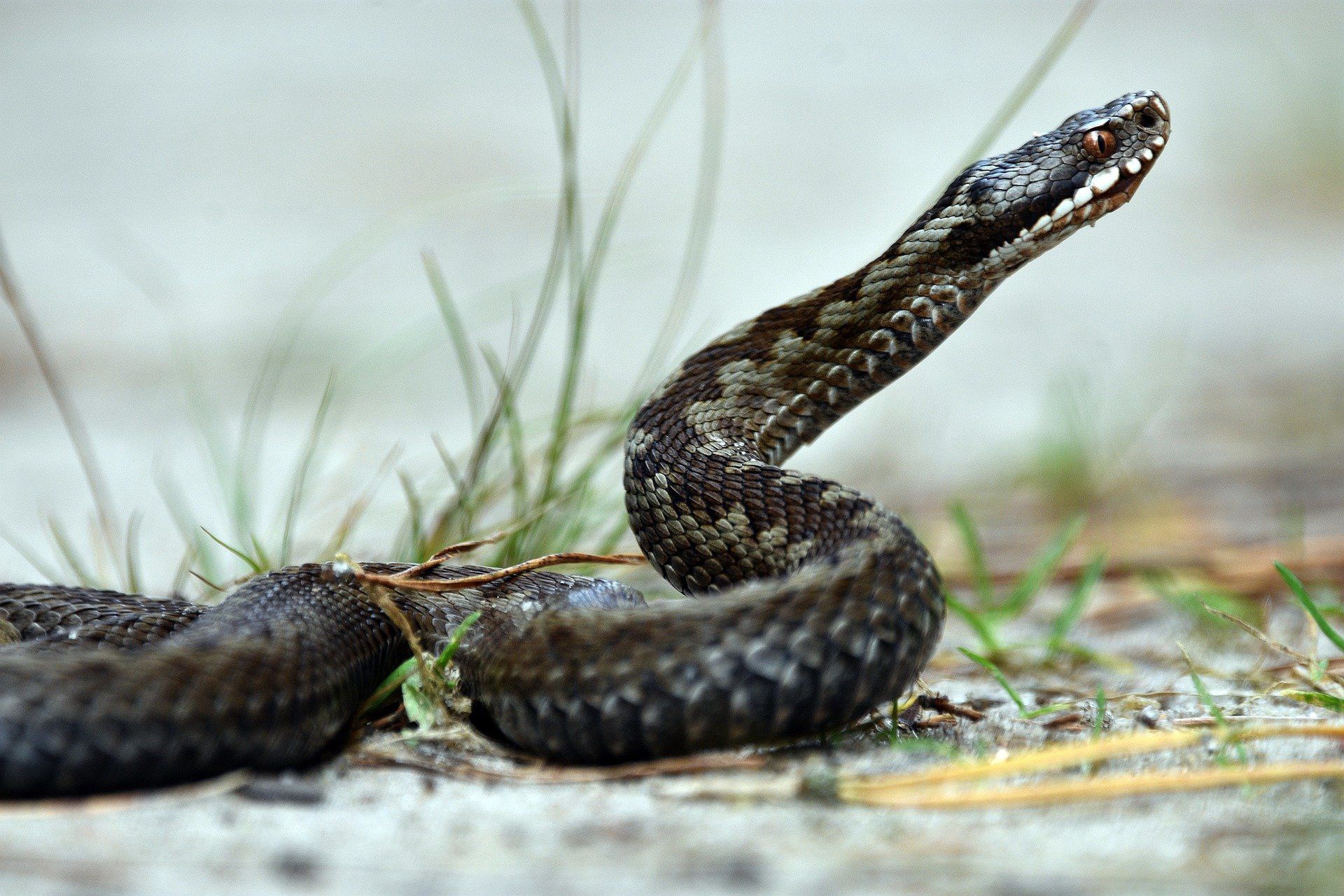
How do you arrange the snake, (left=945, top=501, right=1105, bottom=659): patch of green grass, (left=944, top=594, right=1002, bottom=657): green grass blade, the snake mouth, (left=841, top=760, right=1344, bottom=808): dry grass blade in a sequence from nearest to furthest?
(left=841, top=760, right=1344, bottom=808): dry grass blade
the snake
the snake mouth
(left=944, top=594, right=1002, bottom=657): green grass blade
(left=945, top=501, right=1105, bottom=659): patch of green grass

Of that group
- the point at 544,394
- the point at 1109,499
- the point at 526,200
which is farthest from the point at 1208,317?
the point at 526,200

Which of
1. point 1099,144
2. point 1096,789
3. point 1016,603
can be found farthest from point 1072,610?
point 1096,789

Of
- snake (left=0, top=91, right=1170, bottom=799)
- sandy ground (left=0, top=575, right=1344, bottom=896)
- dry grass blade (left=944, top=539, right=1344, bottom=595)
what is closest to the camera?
sandy ground (left=0, top=575, right=1344, bottom=896)

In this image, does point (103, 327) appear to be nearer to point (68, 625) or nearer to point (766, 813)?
point (68, 625)

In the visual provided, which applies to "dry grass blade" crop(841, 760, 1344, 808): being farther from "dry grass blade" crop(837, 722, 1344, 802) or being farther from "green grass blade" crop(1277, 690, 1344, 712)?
"green grass blade" crop(1277, 690, 1344, 712)

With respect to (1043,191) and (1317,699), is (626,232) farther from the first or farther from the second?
(1317,699)

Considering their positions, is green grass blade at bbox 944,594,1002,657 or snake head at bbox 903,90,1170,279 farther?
green grass blade at bbox 944,594,1002,657

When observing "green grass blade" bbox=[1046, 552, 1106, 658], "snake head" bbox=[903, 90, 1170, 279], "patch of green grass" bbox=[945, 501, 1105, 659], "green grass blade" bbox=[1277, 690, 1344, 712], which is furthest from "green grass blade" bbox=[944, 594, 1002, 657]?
"snake head" bbox=[903, 90, 1170, 279]

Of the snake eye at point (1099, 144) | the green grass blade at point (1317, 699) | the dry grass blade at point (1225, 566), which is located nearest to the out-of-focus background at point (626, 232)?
the dry grass blade at point (1225, 566)
